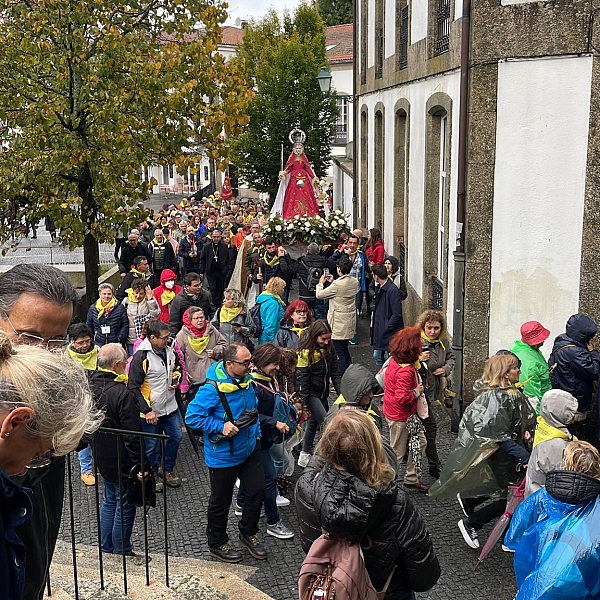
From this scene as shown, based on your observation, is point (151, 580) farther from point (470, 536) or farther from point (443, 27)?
point (443, 27)

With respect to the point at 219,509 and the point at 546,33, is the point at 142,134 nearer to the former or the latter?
the point at 546,33

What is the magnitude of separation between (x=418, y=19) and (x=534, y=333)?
6.75 meters

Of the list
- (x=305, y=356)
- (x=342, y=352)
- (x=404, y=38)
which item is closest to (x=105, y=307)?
(x=305, y=356)

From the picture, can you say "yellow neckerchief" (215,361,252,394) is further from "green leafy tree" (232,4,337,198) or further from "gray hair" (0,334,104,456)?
"green leafy tree" (232,4,337,198)

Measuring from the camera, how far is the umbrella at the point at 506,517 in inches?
245

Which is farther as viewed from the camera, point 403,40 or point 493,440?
point 403,40

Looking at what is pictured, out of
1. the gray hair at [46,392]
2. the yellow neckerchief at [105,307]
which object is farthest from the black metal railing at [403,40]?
the gray hair at [46,392]

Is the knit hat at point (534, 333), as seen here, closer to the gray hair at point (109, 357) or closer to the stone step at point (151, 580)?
the stone step at point (151, 580)

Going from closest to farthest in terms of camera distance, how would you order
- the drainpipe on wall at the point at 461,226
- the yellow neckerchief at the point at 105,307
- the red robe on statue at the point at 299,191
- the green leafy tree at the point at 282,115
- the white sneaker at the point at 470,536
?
the white sneaker at the point at 470,536, the drainpipe on wall at the point at 461,226, the yellow neckerchief at the point at 105,307, the red robe on statue at the point at 299,191, the green leafy tree at the point at 282,115

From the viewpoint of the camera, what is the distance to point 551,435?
5.55 m

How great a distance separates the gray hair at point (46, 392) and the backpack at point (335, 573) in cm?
168

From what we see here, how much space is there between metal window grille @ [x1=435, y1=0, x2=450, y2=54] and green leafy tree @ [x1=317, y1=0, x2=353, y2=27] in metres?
56.7

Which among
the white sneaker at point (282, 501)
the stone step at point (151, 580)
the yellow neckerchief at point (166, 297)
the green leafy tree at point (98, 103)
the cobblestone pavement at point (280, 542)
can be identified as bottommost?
the cobblestone pavement at point (280, 542)

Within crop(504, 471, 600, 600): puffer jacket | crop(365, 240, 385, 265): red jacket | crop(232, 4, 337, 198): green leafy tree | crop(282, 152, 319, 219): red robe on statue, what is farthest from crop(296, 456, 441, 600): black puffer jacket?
crop(232, 4, 337, 198): green leafy tree
